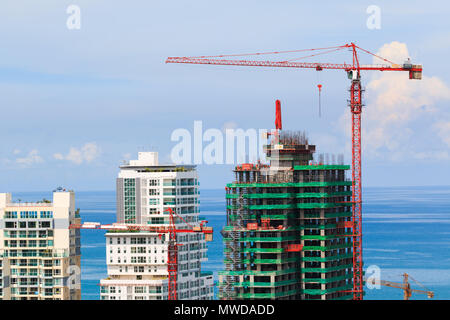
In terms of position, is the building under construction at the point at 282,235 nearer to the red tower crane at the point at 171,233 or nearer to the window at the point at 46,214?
the red tower crane at the point at 171,233

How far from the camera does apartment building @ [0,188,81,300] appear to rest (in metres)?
193

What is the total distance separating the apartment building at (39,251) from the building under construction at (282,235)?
31.9m

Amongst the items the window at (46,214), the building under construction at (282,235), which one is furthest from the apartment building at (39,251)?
the building under construction at (282,235)

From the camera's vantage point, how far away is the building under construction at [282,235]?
615 feet

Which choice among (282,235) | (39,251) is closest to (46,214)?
(39,251)

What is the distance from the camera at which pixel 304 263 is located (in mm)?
192125

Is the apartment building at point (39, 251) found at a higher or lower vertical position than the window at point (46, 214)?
lower

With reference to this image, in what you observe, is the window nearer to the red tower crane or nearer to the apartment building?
the apartment building

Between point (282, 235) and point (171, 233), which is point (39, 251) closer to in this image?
point (171, 233)

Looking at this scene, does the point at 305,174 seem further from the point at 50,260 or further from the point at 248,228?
the point at 50,260

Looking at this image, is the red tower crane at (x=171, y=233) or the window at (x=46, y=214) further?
the window at (x=46, y=214)

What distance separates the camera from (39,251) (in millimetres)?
193875
